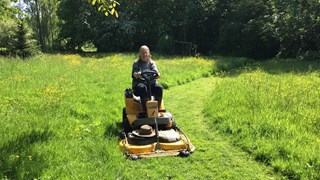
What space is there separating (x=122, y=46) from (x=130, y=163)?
28865 millimetres

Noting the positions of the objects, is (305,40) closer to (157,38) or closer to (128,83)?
(157,38)

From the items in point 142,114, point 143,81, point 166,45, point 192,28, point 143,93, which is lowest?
point 142,114

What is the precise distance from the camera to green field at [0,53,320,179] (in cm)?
574

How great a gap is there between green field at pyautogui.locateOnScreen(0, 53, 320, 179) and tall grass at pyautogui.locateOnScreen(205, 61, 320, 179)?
0.06 ft

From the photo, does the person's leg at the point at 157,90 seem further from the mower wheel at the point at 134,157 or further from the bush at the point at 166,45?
the bush at the point at 166,45

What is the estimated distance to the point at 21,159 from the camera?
5.44 m

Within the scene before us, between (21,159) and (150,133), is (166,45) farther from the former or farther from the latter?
(21,159)

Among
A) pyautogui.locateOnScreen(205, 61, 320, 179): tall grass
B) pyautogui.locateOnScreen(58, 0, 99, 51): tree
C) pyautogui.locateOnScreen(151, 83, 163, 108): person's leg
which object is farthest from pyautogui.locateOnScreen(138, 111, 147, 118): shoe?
pyautogui.locateOnScreen(58, 0, 99, 51): tree

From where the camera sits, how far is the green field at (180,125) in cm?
574

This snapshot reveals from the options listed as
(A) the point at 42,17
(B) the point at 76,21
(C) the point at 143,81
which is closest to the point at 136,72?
(C) the point at 143,81

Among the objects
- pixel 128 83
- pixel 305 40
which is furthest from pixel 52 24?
pixel 128 83

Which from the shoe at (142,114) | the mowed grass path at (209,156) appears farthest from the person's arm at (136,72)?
the mowed grass path at (209,156)

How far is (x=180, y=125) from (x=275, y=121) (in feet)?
7.56

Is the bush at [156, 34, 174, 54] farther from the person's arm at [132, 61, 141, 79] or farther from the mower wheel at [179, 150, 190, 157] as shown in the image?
the mower wheel at [179, 150, 190, 157]
